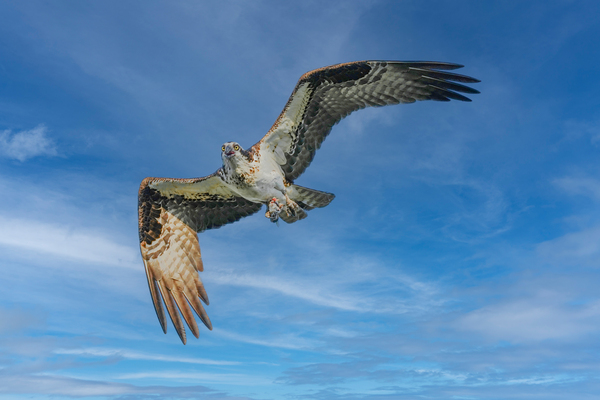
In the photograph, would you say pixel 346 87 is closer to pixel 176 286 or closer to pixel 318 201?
pixel 318 201

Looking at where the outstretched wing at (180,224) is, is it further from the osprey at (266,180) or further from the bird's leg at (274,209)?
the bird's leg at (274,209)

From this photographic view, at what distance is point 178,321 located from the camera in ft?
33.0

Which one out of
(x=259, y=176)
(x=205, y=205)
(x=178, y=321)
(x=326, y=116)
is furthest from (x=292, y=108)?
(x=178, y=321)

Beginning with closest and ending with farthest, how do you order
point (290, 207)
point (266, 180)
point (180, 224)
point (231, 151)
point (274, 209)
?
point (231, 151) < point (266, 180) < point (274, 209) < point (290, 207) < point (180, 224)

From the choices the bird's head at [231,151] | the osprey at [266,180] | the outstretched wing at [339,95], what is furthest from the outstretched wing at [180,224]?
the outstretched wing at [339,95]

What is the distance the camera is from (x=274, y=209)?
9.80 metres

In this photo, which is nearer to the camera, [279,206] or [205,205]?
[279,206]

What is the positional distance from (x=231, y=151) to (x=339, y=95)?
2649 millimetres

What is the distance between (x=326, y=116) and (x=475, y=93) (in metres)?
3.08

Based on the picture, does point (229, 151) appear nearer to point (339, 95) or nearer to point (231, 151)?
point (231, 151)

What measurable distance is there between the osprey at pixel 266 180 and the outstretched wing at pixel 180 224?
0.02m

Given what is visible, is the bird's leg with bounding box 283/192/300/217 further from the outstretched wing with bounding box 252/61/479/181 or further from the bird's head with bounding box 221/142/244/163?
the bird's head with bounding box 221/142/244/163

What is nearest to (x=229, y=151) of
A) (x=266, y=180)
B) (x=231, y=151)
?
(x=231, y=151)

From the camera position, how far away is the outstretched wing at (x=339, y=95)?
30.2 feet
